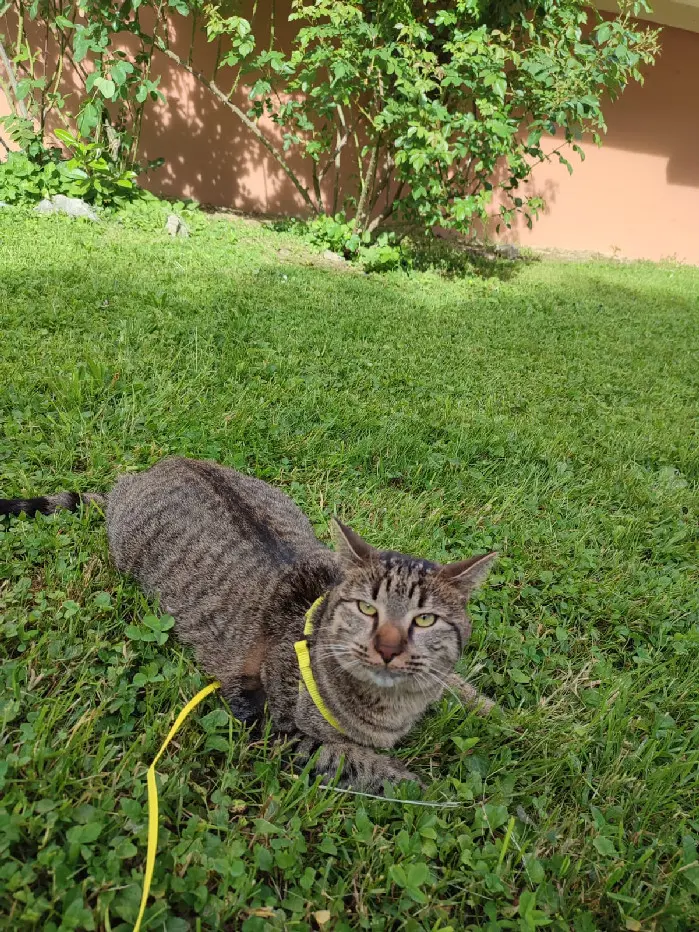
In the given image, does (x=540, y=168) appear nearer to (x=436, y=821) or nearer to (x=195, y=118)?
(x=195, y=118)

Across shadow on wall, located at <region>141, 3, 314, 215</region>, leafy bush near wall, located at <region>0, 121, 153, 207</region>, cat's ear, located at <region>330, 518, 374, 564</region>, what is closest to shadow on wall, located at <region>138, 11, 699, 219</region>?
shadow on wall, located at <region>141, 3, 314, 215</region>

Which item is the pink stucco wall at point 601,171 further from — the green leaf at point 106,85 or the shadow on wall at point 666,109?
the green leaf at point 106,85

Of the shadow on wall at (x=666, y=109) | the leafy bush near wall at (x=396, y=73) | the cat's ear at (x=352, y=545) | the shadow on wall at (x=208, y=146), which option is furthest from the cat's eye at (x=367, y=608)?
the shadow on wall at (x=666, y=109)

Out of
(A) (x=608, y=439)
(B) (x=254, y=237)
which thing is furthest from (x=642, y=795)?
(B) (x=254, y=237)

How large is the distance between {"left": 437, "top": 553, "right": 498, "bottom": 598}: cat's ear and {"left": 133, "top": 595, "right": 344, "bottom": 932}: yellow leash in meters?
0.45

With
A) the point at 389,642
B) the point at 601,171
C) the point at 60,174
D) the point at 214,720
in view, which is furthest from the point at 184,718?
the point at 601,171

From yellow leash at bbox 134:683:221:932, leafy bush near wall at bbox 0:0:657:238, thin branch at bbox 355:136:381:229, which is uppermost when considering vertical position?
leafy bush near wall at bbox 0:0:657:238

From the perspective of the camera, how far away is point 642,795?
72.4 inches

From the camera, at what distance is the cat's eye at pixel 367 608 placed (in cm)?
183

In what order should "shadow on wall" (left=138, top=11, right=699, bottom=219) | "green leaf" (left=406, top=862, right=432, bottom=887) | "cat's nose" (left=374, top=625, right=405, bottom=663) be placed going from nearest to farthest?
"green leaf" (left=406, top=862, right=432, bottom=887), "cat's nose" (left=374, top=625, right=405, bottom=663), "shadow on wall" (left=138, top=11, right=699, bottom=219)

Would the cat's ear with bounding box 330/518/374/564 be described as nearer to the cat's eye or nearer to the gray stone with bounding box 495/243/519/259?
the cat's eye

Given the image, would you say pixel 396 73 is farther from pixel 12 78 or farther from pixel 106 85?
pixel 12 78

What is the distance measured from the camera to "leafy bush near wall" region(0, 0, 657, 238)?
614 cm

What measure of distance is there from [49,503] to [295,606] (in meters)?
1.22
